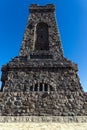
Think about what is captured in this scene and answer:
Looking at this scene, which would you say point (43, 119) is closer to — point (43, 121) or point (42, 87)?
point (43, 121)

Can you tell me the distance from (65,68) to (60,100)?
5232 mm

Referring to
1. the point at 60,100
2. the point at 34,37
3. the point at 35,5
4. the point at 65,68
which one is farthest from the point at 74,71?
the point at 35,5

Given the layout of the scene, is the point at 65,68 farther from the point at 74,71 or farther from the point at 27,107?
the point at 27,107

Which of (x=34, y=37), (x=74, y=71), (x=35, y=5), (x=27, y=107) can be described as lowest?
(x=27, y=107)

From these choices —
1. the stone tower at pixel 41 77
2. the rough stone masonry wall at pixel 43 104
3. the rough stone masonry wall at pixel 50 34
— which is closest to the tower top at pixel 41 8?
the stone tower at pixel 41 77

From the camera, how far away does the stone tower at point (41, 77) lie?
41.9 feet

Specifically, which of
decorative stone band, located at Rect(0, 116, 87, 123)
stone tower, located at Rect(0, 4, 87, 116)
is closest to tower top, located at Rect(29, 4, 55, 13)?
stone tower, located at Rect(0, 4, 87, 116)

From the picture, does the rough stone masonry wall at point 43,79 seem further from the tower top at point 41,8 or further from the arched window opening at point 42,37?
the tower top at point 41,8

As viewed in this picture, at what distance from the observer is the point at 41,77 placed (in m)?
17.1

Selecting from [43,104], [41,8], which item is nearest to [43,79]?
[43,104]

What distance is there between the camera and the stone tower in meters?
12.8

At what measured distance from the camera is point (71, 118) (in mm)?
10914

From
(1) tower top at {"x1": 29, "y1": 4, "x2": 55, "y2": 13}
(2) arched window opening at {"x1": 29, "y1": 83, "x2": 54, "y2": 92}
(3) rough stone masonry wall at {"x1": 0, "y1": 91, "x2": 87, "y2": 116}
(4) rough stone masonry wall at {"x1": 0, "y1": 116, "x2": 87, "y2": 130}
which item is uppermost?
(1) tower top at {"x1": 29, "y1": 4, "x2": 55, "y2": 13}

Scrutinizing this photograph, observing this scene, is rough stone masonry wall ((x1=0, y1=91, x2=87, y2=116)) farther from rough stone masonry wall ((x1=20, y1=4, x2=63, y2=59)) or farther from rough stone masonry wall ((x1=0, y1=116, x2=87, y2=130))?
A: rough stone masonry wall ((x1=20, y1=4, x2=63, y2=59))
